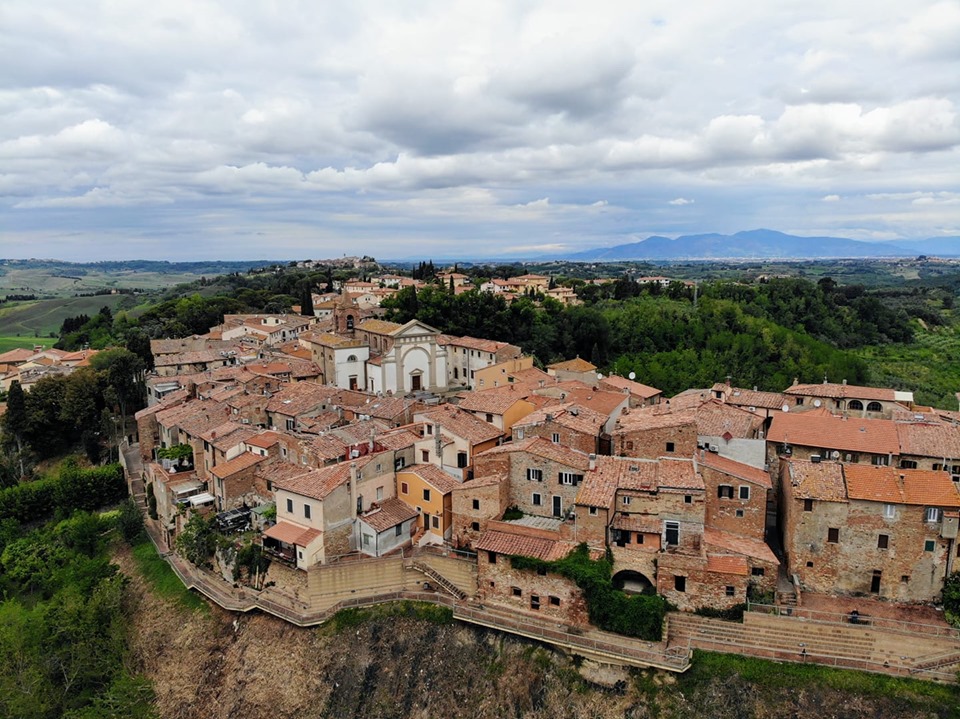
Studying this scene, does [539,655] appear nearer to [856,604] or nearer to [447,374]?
[856,604]

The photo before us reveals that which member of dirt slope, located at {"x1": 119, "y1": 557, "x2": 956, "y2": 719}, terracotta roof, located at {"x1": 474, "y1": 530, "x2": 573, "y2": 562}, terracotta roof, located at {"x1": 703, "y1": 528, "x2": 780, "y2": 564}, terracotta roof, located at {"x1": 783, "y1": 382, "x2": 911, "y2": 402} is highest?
Result: terracotta roof, located at {"x1": 783, "y1": 382, "x2": 911, "y2": 402}

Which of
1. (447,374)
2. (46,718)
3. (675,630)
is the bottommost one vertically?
(46,718)

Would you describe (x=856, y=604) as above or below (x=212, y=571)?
above

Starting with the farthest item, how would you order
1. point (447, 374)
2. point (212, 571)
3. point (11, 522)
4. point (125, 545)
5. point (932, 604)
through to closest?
point (447, 374) < point (11, 522) < point (125, 545) < point (212, 571) < point (932, 604)

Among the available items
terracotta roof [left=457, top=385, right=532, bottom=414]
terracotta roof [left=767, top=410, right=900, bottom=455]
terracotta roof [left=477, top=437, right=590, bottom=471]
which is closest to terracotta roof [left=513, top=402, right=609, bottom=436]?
terracotta roof [left=477, top=437, right=590, bottom=471]

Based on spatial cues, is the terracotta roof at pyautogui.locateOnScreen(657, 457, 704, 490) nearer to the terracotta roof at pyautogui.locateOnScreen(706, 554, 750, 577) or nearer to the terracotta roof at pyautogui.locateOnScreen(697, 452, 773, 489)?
the terracotta roof at pyautogui.locateOnScreen(697, 452, 773, 489)

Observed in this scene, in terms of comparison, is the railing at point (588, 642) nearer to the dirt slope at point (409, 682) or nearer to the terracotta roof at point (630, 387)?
the dirt slope at point (409, 682)

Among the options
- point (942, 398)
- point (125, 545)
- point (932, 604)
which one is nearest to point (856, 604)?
point (932, 604)

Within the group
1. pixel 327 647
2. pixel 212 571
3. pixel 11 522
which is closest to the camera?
pixel 327 647
